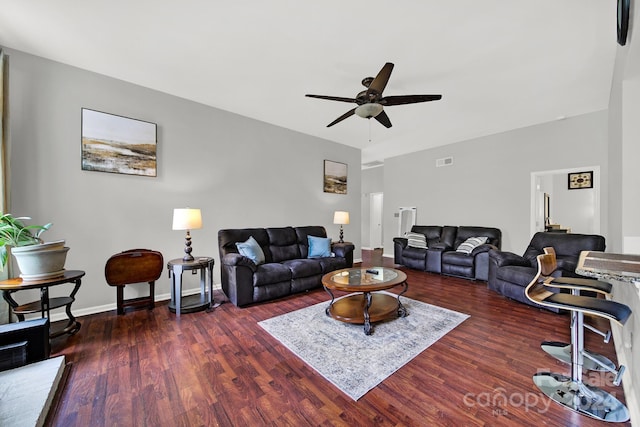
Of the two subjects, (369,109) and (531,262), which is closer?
(369,109)

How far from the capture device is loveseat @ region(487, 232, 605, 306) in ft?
10.5

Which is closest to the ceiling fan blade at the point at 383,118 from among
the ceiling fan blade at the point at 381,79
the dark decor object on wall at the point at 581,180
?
the ceiling fan blade at the point at 381,79

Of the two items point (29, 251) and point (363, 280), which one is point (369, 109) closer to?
point (363, 280)

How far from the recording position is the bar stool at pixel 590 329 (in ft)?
5.90

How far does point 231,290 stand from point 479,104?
14.8ft

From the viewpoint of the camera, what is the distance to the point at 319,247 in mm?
4348

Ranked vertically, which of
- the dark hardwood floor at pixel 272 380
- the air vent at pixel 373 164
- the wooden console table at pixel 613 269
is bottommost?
the dark hardwood floor at pixel 272 380

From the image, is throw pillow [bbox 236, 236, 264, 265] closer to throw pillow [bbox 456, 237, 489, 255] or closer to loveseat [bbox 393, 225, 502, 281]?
loveseat [bbox 393, 225, 502, 281]

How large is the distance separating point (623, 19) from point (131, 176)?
4974mm

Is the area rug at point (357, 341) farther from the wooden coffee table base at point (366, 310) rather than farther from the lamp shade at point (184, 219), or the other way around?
the lamp shade at point (184, 219)

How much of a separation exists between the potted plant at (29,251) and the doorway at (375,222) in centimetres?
787

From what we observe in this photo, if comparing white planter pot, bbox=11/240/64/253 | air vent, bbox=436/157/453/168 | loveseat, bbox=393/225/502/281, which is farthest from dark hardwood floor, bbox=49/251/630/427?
air vent, bbox=436/157/453/168

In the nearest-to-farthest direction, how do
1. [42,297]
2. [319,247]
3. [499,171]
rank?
[42,297] < [319,247] < [499,171]

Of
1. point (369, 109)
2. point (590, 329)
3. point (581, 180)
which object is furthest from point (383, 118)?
point (581, 180)
